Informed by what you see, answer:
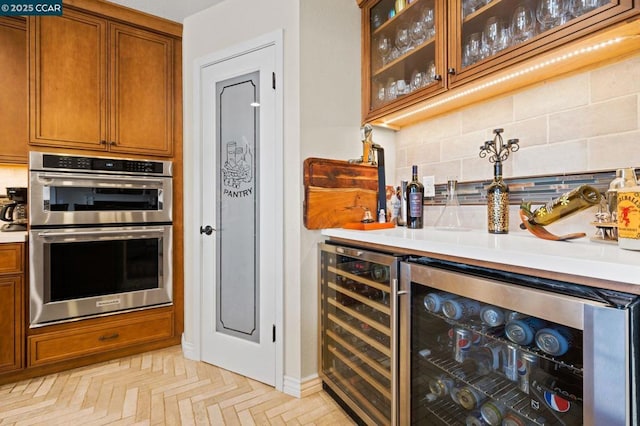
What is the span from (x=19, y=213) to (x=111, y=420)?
1742 mm

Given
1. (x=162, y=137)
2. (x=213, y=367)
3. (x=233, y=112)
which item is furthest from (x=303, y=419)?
(x=162, y=137)

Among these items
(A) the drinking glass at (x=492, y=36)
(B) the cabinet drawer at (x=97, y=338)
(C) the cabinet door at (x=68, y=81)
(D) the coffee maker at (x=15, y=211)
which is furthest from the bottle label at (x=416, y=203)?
(D) the coffee maker at (x=15, y=211)

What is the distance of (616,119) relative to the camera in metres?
1.24

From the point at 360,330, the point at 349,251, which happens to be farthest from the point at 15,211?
the point at 360,330

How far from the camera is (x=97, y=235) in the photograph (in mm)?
2254

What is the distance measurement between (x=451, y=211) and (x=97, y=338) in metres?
2.50

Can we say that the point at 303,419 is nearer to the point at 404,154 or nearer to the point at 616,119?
the point at 404,154

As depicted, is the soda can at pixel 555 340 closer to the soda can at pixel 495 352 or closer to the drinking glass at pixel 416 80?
the soda can at pixel 495 352

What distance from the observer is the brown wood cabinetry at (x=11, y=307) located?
1966 mm

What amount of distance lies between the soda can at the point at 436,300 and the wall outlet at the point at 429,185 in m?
0.92

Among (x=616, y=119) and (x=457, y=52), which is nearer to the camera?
(x=616, y=119)

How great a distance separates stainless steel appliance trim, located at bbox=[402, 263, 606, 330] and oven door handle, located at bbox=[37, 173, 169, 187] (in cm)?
210

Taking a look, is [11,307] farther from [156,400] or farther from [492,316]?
[492,316]

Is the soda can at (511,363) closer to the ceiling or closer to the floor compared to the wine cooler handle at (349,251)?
closer to the floor
